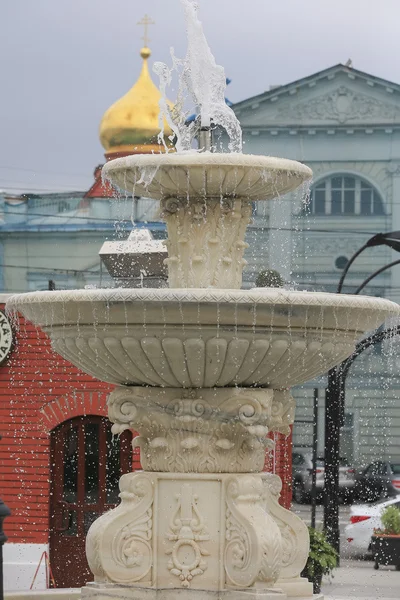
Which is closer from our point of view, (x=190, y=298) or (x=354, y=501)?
(x=190, y=298)

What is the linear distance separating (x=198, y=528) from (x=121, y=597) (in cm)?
57

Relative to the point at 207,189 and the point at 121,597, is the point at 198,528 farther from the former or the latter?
the point at 207,189

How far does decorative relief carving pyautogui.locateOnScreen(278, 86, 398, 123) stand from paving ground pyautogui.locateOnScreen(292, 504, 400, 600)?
27.1 m

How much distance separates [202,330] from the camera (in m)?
9.46

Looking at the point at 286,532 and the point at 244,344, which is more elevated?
the point at 244,344

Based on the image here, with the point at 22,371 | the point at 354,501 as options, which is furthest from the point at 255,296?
the point at 354,501

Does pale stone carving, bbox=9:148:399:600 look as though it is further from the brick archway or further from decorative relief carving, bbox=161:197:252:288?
the brick archway

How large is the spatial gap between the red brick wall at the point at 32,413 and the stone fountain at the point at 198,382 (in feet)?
21.6

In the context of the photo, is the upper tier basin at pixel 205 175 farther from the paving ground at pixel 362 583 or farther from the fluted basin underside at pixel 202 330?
the paving ground at pixel 362 583

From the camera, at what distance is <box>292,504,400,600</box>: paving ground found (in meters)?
17.7

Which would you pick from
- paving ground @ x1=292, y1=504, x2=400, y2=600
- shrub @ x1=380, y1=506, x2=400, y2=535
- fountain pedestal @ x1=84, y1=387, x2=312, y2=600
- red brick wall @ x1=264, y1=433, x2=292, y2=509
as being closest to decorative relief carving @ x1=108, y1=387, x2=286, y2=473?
fountain pedestal @ x1=84, y1=387, x2=312, y2=600

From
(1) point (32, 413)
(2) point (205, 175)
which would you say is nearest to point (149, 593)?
(2) point (205, 175)

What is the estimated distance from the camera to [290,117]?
51.7m

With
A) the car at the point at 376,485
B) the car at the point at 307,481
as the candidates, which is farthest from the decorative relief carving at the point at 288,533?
the car at the point at 376,485
